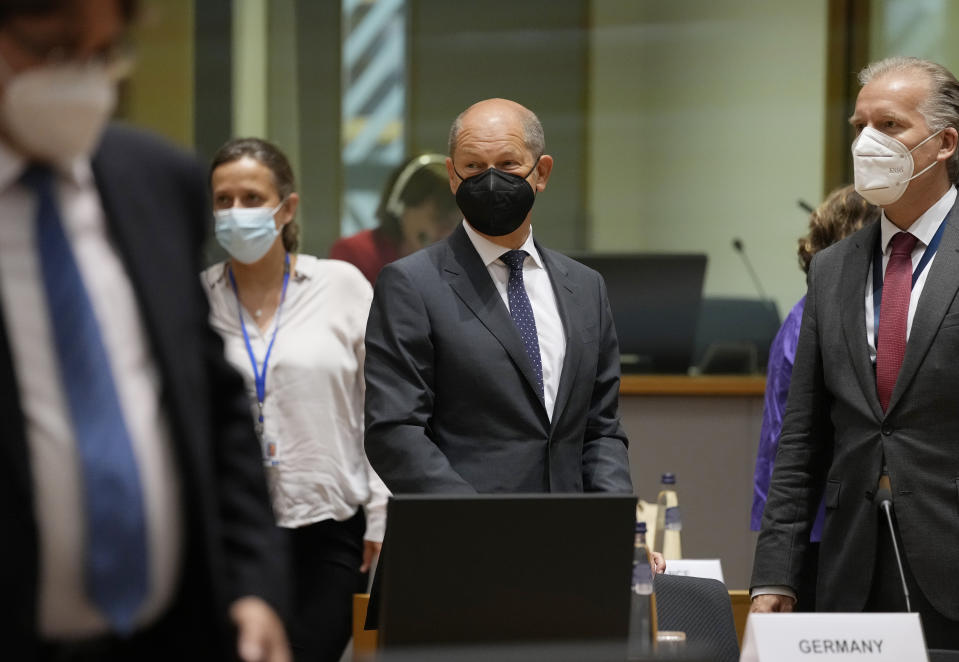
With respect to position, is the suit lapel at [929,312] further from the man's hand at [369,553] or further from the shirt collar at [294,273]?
the shirt collar at [294,273]

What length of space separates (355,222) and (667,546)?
10.1 ft

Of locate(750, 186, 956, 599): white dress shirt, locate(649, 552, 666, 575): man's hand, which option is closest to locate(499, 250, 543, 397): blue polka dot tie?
locate(649, 552, 666, 575): man's hand

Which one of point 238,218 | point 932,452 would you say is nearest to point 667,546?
point 932,452

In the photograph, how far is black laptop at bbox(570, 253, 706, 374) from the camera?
5.18 m

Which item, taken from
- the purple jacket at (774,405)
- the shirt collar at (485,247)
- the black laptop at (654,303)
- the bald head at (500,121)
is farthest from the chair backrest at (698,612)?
the black laptop at (654,303)

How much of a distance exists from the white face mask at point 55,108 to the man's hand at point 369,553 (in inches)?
91.7

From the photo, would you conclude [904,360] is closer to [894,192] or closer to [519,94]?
[894,192]

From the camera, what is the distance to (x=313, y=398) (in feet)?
10.6

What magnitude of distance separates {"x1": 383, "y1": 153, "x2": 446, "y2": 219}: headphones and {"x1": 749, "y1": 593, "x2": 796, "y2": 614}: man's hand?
10.3 feet

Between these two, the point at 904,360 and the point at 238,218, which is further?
the point at 238,218

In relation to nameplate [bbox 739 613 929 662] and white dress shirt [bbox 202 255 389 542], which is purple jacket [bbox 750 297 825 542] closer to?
white dress shirt [bbox 202 255 389 542]

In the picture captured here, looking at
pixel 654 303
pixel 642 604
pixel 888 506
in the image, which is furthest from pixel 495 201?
pixel 654 303

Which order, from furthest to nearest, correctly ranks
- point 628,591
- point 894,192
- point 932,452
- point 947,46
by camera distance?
point 947,46 → point 894,192 → point 932,452 → point 628,591

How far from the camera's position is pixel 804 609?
2838 millimetres
